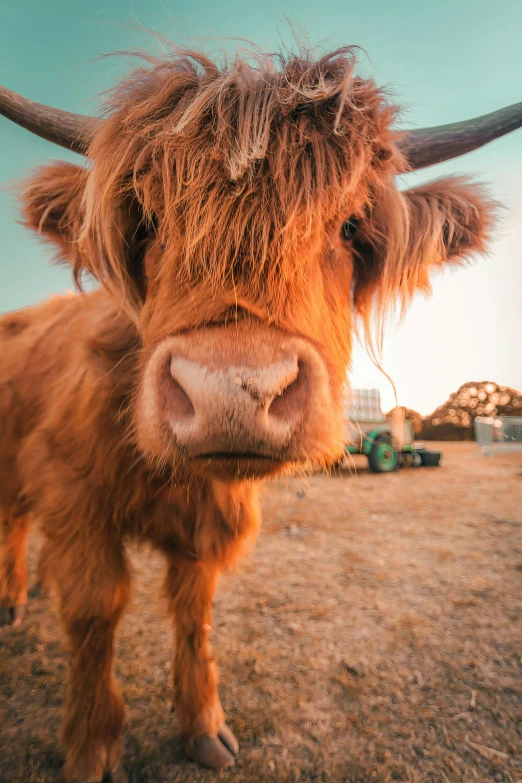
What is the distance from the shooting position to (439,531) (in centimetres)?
464

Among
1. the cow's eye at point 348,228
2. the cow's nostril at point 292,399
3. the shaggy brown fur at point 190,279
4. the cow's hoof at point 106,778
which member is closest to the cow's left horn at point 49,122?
the shaggy brown fur at point 190,279

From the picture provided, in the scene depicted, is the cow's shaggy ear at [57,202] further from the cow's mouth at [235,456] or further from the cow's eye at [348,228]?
the cow's mouth at [235,456]

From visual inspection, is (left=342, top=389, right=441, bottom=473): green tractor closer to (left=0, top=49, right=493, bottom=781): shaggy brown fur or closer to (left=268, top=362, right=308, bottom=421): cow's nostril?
(left=0, top=49, right=493, bottom=781): shaggy brown fur

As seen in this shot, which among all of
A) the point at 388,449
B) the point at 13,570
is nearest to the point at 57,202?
the point at 13,570

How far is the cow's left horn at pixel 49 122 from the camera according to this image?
1464 mm

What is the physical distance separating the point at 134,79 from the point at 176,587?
5.57ft

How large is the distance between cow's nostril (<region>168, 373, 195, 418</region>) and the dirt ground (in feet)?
2.60

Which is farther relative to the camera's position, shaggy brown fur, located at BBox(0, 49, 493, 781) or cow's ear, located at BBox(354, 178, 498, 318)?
cow's ear, located at BBox(354, 178, 498, 318)

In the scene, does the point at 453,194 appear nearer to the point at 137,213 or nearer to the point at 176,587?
the point at 137,213

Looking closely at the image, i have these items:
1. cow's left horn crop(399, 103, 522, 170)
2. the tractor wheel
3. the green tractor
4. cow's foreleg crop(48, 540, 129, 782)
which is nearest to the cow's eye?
cow's left horn crop(399, 103, 522, 170)

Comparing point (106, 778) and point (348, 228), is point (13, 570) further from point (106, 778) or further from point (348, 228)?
point (348, 228)

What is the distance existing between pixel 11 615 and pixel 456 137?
3.09 m

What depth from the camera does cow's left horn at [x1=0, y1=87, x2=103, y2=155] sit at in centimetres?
146

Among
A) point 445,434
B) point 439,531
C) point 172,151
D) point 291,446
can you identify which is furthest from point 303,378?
point 445,434
